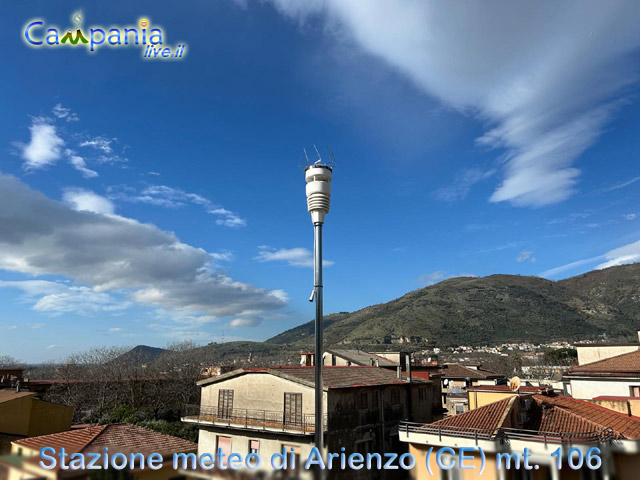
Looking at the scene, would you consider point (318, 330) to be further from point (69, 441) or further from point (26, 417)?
point (26, 417)

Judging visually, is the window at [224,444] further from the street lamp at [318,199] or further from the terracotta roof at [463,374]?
the terracotta roof at [463,374]

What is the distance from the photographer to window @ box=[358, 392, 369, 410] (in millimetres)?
27797

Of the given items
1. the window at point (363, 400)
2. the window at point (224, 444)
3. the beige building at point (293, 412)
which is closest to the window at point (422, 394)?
the beige building at point (293, 412)

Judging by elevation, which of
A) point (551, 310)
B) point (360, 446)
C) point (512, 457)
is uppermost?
point (551, 310)

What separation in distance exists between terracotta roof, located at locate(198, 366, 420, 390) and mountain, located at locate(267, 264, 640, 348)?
10062 centimetres

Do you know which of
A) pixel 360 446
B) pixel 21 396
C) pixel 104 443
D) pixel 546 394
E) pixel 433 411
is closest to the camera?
pixel 104 443

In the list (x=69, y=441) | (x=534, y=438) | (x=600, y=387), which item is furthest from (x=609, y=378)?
(x=69, y=441)

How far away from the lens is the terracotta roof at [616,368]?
1164 inches

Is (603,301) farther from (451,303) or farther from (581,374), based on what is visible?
(581,374)

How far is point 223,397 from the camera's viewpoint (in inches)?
1184

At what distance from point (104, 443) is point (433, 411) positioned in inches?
1211

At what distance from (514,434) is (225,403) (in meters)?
19.8

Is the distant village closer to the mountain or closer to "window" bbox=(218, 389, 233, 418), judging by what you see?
"window" bbox=(218, 389, 233, 418)

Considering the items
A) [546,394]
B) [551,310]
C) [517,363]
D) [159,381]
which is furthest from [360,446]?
[551,310]
